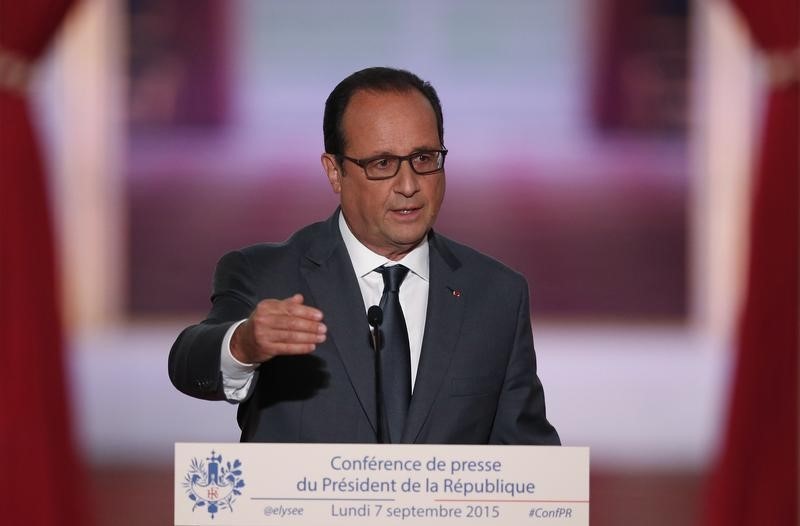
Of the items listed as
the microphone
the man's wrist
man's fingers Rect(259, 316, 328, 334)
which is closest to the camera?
man's fingers Rect(259, 316, 328, 334)

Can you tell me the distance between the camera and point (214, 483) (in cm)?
142

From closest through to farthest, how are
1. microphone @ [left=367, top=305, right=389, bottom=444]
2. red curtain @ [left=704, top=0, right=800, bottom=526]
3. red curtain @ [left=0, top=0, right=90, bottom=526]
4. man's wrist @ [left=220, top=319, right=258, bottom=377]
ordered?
1. man's wrist @ [left=220, top=319, right=258, bottom=377]
2. microphone @ [left=367, top=305, right=389, bottom=444]
3. red curtain @ [left=0, top=0, right=90, bottom=526]
4. red curtain @ [left=704, top=0, right=800, bottom=526]

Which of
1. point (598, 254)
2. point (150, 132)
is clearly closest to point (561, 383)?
point (598, 254)

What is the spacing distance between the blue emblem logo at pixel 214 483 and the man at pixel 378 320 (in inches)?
5.8

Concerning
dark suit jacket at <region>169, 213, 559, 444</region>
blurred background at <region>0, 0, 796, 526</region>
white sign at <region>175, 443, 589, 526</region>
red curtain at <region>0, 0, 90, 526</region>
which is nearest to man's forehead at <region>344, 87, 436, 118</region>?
dark suit jacket at <region>169, 213, 559, 444</region>

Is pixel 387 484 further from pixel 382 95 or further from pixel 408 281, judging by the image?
pixel 382 95

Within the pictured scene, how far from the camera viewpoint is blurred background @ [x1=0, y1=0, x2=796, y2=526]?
20.3ft

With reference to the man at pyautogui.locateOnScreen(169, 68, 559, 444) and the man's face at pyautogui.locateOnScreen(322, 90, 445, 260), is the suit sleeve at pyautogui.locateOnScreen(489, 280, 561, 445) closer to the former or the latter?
the man at pyautogui.locateOnScreen(169, 68, 559, 444)

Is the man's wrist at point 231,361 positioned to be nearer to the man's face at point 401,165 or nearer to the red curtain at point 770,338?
the man's face at point 401,165

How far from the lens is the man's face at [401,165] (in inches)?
63.9

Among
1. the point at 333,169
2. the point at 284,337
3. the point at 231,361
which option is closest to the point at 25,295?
the point at 333,169

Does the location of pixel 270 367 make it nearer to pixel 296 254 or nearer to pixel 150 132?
pixel 296 254

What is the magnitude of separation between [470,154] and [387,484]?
5204mm

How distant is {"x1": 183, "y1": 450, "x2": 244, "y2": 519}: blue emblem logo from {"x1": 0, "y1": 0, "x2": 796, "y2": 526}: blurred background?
4.45m
